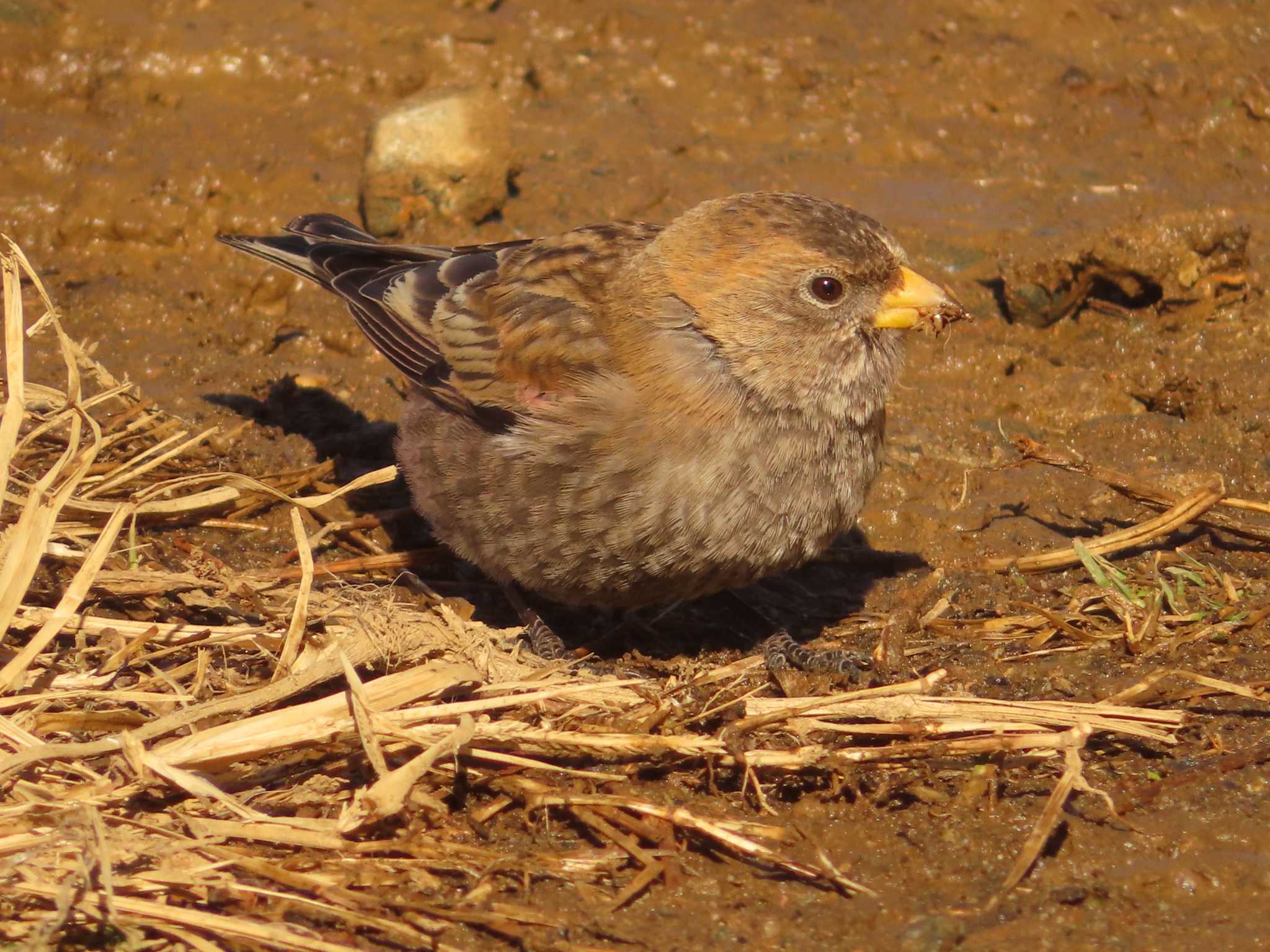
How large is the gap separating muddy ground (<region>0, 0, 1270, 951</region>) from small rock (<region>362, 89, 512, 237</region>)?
0.17 meters

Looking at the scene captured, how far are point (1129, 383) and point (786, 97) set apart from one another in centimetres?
308

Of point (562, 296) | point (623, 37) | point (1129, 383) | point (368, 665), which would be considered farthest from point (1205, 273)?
point (368, 665)

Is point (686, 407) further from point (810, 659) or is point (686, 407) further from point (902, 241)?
point (902, 241)

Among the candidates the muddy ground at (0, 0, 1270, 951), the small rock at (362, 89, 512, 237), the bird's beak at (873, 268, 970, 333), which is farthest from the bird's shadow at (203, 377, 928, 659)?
the small rock at (362, 89, 512, 237)

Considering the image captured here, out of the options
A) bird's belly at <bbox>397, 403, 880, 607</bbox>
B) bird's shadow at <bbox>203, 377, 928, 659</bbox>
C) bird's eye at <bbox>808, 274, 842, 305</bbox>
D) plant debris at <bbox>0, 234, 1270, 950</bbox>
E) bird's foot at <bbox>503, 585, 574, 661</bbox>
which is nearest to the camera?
plant debris at <bbox>0, 234, 1270, 950</bbox>

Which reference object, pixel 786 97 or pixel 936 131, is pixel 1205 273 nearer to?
pixel 936 131

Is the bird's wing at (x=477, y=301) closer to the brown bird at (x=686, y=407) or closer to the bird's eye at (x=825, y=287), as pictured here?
the brown bird at (x=686, y=407)

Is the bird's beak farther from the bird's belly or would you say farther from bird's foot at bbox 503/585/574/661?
bird's foot at bbox 503/585/574/661

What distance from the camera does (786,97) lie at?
8203 millimetres

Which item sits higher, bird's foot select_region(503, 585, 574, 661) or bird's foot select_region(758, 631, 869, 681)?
bird's foot select_region(758, 631, 869, 681)

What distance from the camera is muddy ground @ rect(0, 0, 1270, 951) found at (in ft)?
12.2

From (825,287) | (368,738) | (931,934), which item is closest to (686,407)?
(825,287)

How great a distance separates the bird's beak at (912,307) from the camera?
183 inches

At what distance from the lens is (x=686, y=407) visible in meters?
4.51
